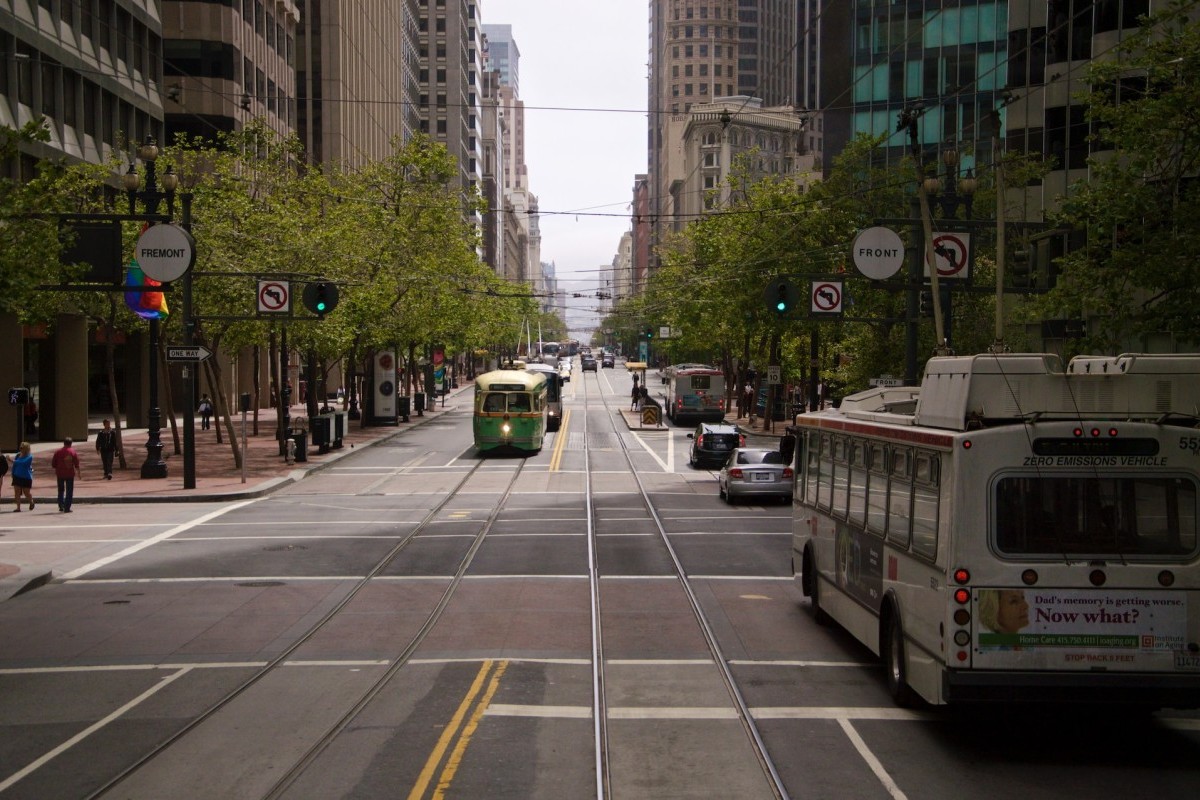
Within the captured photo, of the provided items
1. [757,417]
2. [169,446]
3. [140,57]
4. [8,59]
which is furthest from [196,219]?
[757,417]

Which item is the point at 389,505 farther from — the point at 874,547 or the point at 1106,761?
the point at 1106,761

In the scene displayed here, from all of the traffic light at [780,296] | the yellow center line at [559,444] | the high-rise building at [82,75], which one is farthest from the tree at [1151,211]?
the high-rise building at [82,75]

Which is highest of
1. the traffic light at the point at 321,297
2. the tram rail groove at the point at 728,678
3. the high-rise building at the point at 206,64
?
the high-rise building at the point at 206,64

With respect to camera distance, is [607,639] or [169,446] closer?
[607,639]

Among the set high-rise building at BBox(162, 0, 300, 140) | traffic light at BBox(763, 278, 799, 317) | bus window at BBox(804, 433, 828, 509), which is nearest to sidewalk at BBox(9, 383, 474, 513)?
traffic light at BBox(763, 278, 799, 317)

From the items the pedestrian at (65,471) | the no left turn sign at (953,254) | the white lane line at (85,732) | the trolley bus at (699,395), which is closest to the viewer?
the white lane line at (85,732)

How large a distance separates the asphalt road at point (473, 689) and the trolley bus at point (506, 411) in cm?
2338

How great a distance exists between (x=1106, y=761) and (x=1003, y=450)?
2.78 meters

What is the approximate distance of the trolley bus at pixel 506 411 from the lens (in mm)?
50312

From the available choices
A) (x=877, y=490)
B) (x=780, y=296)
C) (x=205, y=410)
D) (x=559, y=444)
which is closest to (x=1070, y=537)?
(x=877, y=490)

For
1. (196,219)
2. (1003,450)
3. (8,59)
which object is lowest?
(1003,450)

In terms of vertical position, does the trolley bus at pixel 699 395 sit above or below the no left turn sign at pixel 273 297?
below

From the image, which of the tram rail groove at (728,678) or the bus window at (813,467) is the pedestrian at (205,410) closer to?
the tram rail groove at (728,678)

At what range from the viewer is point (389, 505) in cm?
3422
